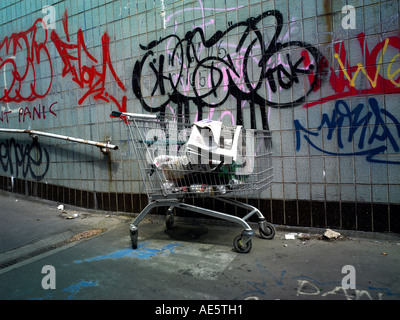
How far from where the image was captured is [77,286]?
2.60 metres

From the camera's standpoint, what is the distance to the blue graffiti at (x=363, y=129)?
3.21 m

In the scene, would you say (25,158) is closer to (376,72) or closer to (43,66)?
(43,66)

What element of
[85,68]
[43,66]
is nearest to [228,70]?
[85,68]

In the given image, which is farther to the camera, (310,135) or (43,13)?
(43,13)

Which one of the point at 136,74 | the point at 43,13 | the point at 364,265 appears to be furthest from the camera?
the point at 43,13

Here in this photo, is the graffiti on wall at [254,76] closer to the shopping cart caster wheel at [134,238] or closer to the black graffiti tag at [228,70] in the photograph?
the black graffiti tag at [228,70]

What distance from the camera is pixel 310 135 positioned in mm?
3596

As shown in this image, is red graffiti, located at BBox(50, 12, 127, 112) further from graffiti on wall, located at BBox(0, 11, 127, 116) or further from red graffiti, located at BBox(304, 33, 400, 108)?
red graffiti, located at BBox(304, 33, 400, 108)

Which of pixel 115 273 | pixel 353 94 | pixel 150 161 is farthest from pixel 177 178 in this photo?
pixel 353 94

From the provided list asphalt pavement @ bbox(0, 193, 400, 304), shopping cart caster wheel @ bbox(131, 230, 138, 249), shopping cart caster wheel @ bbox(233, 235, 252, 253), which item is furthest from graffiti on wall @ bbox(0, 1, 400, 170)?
shopping cart caster wheel @ bbox(131, 230, 138, 249)
